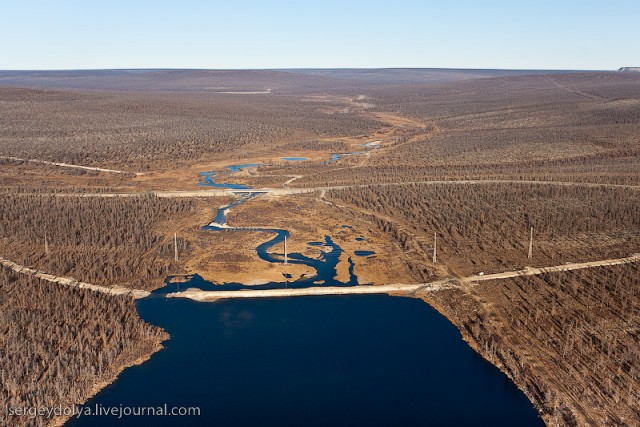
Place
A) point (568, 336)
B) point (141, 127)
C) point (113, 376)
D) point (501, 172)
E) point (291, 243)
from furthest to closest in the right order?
point (141, 127) → point (501, 172) → point (291, 243) → point (568, 336) → point (113, 376)

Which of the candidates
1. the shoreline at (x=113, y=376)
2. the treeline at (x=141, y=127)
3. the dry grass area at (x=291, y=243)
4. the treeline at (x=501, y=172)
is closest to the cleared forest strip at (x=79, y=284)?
the dry grass area at (x=291, y=243)

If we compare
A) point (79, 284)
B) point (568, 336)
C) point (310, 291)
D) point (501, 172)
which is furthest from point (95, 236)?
point (501, 172)

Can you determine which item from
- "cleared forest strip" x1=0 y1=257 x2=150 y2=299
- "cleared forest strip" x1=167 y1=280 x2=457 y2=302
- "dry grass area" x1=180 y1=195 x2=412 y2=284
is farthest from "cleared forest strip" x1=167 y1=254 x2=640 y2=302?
"cleared forest strip" x1=0 y1=257 x2=150 y2=299

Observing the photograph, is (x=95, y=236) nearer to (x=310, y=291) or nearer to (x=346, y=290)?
(x=310, y=291)

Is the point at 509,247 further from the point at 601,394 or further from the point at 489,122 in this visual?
the point at 489,122

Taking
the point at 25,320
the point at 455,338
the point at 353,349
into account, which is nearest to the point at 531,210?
the point at 455,338

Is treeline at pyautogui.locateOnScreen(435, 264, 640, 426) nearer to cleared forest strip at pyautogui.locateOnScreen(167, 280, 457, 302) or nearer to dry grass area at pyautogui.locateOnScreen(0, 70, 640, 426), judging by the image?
dry grass area at pyautogui.locateOnScreen(0, 70, 640, 426)
